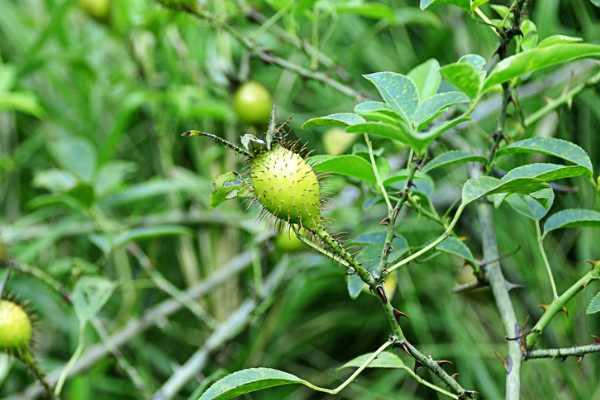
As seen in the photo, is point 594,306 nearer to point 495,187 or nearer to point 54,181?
point 495,187

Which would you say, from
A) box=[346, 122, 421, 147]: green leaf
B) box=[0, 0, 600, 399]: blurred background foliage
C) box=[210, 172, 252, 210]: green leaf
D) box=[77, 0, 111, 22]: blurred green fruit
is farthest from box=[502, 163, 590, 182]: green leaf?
box=[77, 0, 111, 22]: blurred green fruit

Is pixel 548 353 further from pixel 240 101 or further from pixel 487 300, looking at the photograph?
pixel 487 300

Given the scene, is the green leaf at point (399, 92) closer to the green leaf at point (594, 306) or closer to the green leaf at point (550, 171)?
the green leaf at point (550, 171)

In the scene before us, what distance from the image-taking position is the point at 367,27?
5.55ft

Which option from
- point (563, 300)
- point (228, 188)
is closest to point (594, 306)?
point (563, 300)

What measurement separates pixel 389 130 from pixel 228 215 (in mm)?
1020

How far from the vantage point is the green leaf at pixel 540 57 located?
0.41 meters

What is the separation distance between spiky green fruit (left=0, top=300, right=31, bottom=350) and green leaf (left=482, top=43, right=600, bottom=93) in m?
0.61

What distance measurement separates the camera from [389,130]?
43cm

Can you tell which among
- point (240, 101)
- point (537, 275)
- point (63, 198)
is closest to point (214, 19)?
point (240, 101)

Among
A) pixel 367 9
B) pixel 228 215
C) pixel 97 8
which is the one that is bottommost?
pixel 228 215

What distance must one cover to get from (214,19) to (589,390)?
1.03 meters

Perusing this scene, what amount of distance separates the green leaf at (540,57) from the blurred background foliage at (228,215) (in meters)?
0.54

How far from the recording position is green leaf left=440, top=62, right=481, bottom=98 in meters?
0.44
